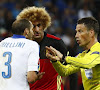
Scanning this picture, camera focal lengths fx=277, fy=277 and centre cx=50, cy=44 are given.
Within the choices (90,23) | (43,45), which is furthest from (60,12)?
(90,23)

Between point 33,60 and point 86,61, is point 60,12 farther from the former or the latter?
point 33,60

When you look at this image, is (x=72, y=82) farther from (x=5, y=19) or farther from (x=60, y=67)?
(x=5, y=19)

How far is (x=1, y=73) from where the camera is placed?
3.39 metres

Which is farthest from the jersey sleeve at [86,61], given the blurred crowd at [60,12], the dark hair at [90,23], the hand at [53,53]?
the blurred crowd at [60,12]

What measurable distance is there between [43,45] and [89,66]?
1556 mm

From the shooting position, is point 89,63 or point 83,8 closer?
point 89,63

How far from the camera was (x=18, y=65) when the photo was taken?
333 cm

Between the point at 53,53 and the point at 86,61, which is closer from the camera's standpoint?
the point at 86,61

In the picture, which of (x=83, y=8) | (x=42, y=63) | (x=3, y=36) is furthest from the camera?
(x=83, y=8)

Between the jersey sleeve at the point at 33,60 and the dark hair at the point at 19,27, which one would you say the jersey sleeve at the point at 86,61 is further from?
the dark hair at the point at 19,27

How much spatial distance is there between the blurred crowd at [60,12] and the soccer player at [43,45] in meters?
3.90

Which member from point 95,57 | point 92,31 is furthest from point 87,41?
point 95,57

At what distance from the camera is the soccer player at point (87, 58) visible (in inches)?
138

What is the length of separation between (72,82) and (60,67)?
2.31m
